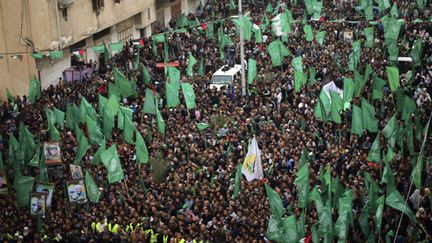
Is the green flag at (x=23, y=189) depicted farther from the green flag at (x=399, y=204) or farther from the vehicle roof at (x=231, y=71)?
the vehicle roof at (x=231, y=71)

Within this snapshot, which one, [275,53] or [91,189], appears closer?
[91,189]

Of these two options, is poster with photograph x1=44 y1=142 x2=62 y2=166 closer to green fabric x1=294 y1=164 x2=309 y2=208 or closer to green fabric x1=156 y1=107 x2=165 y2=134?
green fabric x1=156 y1=107 x2=165 y2=134

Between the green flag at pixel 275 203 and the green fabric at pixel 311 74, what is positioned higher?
the green fabric at pixel 311 74

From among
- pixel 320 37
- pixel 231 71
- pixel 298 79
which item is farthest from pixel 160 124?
pixel 320 37

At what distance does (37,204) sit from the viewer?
20.7 metres

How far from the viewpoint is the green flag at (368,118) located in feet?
79.9

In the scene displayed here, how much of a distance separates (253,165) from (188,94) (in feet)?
18.5

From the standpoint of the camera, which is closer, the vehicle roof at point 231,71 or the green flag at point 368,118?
the green flag at point 368,118

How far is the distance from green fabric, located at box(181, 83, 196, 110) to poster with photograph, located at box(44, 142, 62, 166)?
5.30 meters

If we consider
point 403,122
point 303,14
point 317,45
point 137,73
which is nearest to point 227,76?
point 137,73

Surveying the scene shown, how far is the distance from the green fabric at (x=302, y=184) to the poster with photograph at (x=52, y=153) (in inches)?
237

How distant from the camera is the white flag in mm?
22406

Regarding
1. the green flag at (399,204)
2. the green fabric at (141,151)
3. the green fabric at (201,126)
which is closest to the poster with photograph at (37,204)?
the green fabric at (141,151)

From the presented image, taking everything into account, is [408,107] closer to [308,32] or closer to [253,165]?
[253,165]
